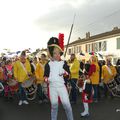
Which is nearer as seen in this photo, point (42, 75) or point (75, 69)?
point (42, 75)

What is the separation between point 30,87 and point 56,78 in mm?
5693

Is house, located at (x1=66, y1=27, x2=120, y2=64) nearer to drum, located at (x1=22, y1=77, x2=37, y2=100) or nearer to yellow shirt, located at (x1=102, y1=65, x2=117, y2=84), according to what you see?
yellow shirt, located at (x1=102, y1=65, x2=117, y2=84)

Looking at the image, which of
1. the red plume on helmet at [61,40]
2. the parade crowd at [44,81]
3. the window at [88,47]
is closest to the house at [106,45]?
the window at [88,47]

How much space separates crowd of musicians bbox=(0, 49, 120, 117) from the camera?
43.4 feet

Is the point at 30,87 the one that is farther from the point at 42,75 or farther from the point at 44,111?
the point at 44,111

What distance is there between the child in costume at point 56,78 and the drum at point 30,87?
514cm

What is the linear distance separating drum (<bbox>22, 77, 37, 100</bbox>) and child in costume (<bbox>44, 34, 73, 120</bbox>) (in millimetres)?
5140

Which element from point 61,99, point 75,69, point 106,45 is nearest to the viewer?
point 61,99

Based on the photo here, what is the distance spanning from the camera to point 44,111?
11406 mm

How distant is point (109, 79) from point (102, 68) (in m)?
0.50

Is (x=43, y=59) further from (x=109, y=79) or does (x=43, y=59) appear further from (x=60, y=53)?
(x=60, y=53)

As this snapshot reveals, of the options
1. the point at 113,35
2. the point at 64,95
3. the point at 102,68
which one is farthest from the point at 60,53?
the point at 113,35

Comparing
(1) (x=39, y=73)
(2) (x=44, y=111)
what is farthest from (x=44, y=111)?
(1) (x=39, y=73)

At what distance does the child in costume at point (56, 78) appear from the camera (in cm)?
819
